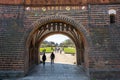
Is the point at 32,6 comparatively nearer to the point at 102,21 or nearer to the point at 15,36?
the point at 15,36

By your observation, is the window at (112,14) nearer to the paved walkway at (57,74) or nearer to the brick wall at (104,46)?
the brick wall at (104,46)

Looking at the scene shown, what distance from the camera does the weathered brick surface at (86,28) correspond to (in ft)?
37.6

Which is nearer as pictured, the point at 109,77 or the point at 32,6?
the point at 109,77

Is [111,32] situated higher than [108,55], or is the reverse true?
[111,32]

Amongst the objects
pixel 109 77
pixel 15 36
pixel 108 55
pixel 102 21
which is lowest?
pixel 109 77

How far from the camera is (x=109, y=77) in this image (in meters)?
11.3

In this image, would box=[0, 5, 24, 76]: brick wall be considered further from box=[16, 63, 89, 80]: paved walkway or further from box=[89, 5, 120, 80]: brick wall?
box=[89, 5, 120, 80]: brick wall

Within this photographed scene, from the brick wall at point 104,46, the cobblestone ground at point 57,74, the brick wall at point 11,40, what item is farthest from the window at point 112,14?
the brick wall at point 11,40

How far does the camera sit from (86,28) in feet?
38.6

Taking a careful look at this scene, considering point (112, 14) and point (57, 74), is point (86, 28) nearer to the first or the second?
point (112, 14)

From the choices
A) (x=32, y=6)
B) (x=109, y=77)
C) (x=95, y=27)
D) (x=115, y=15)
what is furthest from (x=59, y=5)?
(x=109, y=77)

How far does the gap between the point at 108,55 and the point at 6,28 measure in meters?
6.20

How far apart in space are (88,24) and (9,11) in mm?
4781

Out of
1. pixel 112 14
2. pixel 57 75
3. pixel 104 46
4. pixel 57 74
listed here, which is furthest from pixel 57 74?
pixel 112 14
